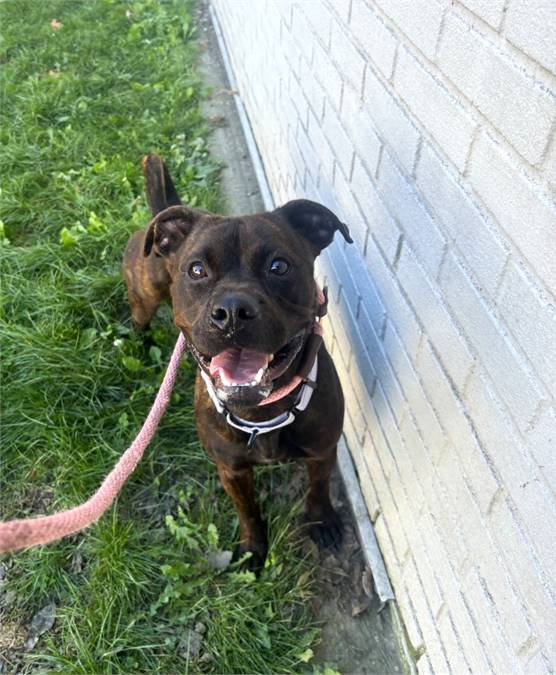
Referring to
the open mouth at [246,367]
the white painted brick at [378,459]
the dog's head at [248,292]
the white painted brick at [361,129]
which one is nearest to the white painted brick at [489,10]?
the white painted brick at [361,129]

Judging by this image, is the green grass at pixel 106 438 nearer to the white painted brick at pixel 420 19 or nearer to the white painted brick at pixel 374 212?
the white painted brick at pixel 374 212

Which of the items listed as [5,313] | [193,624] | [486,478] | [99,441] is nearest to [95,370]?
[99,441]

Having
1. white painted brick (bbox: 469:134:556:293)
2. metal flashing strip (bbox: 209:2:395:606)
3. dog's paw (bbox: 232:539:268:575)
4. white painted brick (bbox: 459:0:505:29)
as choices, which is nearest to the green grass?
dog's paw (bbox: 232:539:268:575)

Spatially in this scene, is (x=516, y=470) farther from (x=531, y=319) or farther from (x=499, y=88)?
(x=499, y=88)

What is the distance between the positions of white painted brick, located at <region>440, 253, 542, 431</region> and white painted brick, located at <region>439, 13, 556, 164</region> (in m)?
0.41

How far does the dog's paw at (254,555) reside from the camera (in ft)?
8.56

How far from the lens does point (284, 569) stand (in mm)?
2600

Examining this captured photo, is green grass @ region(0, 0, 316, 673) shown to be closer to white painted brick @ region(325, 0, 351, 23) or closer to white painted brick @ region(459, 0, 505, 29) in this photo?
white painted brick @ region(325, 0, 351, 23)

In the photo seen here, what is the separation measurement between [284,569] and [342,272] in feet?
4.49

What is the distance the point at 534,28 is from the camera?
1.11 metres

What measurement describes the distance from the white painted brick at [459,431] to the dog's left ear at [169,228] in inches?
40.5

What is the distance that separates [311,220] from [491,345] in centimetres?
101

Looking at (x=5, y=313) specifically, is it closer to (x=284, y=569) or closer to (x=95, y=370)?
(x=95, y=370)

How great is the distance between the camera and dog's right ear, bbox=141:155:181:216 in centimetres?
300
